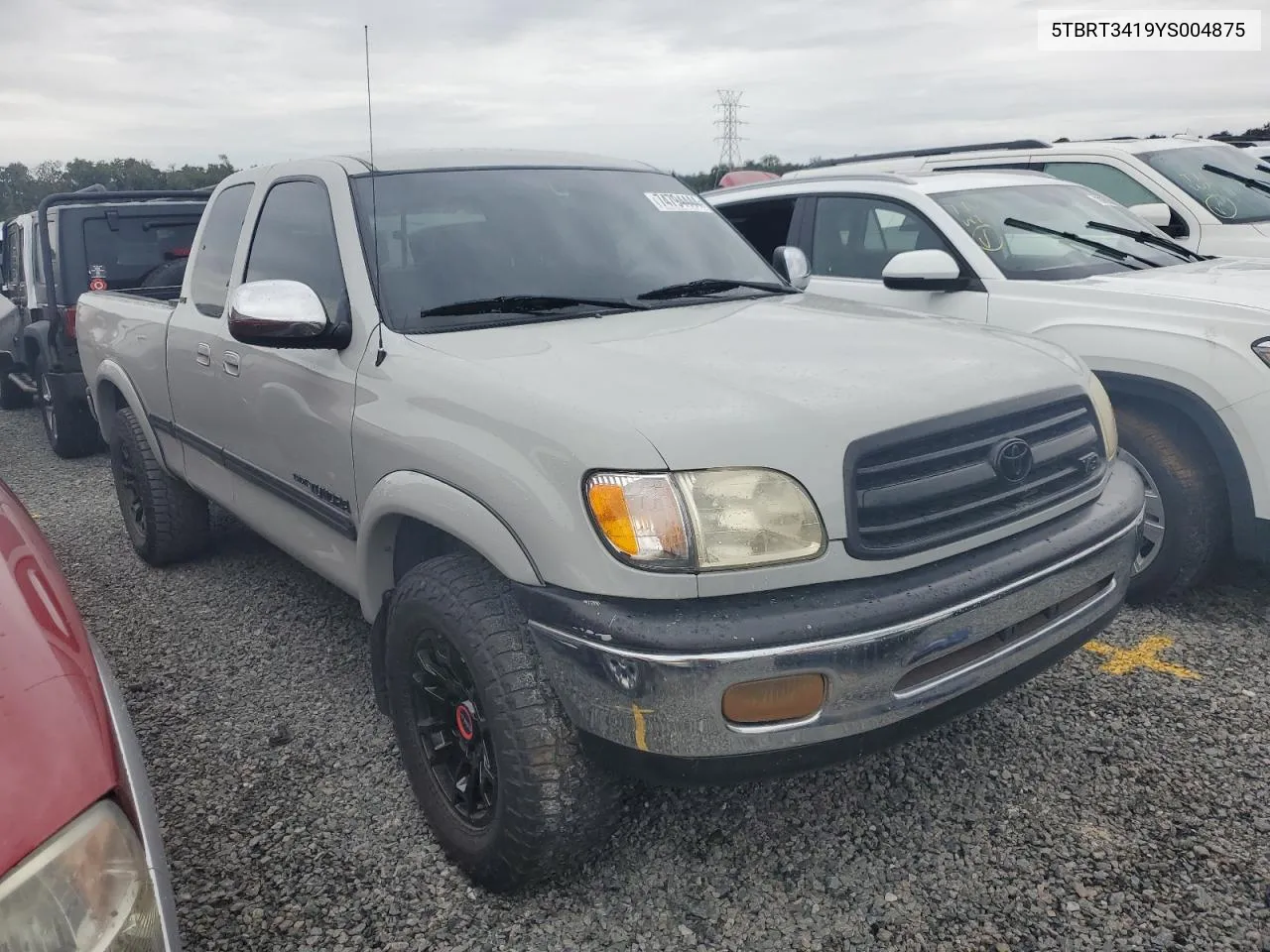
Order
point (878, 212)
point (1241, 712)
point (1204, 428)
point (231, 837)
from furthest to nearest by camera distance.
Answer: point (878, 212) < point (1204, 428) < point (1241, 712) < point (231, 837)

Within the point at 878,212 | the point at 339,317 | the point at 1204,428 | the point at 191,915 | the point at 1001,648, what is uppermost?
the point at 878,212

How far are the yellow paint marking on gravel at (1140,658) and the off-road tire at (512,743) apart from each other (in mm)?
1974

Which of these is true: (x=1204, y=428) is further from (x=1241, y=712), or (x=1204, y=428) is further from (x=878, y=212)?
(x=878, y=212)

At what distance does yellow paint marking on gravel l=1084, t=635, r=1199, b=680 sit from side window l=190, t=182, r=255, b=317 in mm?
3319

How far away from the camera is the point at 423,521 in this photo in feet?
7.91

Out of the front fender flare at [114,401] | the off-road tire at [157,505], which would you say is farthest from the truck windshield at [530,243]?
the off-road tire at [157,505]

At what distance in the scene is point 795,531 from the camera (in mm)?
2004

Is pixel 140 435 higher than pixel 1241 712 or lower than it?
higher

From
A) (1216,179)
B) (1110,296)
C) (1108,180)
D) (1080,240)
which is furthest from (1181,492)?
(1216,179)

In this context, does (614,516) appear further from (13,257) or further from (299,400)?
(13,257)

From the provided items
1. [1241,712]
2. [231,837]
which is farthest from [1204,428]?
[231,837]

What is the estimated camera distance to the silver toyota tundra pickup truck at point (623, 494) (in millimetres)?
1959

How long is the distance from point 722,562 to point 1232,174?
21.8 feet

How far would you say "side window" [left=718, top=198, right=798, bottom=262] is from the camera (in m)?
5.55
